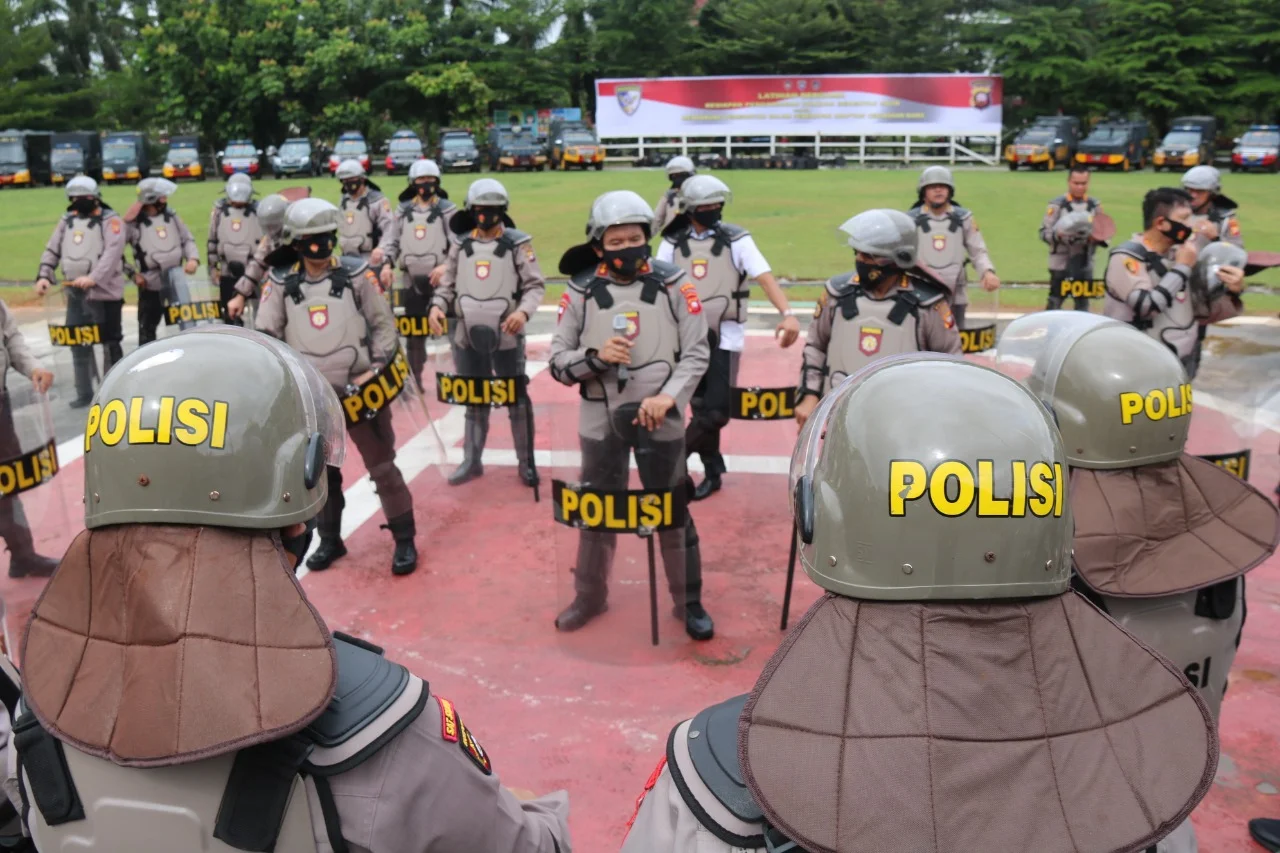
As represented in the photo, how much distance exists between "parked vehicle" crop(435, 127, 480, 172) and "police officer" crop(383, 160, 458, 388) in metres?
27.6

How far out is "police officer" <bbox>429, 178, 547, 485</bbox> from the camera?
7.65m

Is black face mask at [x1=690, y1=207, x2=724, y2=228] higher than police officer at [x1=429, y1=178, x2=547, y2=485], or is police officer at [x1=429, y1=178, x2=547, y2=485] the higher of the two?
black face mask at [x1=690, y1=207, x2=724, y2=228]

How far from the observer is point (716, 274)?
7367mm

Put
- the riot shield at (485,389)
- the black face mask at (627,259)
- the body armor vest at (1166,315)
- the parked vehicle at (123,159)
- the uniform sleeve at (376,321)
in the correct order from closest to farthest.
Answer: the black face mask at (627,259)
the uniform sleeve at (376,321)
the body armor vest at (1166,315)
the riot shield at (485,389)
the parked vehicle at (123,159)

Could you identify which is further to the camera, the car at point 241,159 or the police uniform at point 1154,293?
the car at point 241,159

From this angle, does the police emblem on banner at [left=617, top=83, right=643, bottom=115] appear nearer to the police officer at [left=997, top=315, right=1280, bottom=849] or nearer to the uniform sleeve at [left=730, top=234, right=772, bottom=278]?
the uniform sleeve at [left=730, top=234, right=772, bottom=278]

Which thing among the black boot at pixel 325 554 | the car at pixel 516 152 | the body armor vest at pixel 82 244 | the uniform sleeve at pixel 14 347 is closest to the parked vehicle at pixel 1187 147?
the car at pixel 516 152

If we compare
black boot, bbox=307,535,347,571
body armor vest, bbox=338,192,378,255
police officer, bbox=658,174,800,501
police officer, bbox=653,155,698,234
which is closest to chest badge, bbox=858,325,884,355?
police officer, bbox=658,174,800,501

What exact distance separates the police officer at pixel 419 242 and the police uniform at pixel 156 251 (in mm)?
2389

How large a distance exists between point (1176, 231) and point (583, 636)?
4.63 m

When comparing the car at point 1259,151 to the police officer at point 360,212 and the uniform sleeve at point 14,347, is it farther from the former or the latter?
the uniform sleeve at point 14,347

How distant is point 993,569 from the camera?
1722mm

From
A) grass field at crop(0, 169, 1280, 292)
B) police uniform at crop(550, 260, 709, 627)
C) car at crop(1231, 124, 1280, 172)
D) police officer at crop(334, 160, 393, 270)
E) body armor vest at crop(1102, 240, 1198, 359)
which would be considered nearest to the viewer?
police uniform at crop(550, 260, 709, 627)

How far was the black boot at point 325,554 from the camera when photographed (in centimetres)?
657
